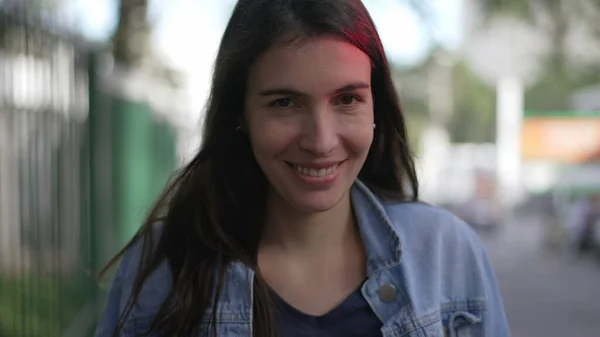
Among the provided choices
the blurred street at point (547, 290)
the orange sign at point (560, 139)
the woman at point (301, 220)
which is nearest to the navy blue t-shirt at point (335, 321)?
the woman at point (301, 220)

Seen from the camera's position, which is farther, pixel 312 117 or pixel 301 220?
pixel 301 220

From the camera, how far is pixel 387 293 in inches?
75.3

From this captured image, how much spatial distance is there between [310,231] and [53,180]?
2.01 meters

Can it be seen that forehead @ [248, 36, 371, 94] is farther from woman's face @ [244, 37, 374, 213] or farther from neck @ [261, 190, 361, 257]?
neck @ [261, 190, 361, 257]

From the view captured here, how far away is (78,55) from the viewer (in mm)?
4281

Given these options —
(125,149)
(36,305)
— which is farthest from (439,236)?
(125,149)

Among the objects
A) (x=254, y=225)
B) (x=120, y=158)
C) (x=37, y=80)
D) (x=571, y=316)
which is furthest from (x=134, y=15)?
(x=254, y=225)

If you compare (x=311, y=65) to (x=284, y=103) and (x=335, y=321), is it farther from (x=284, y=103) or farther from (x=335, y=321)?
(x=335, y=321)

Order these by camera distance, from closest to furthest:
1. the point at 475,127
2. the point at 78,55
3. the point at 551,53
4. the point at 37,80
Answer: the point at 37,80 → the point at 78,55 → the point at 551,53 → the point at 475,127

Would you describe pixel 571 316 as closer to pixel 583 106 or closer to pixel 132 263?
pixel 583 106

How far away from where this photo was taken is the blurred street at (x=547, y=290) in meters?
8.86

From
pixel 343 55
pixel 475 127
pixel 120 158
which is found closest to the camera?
pixel 343 55

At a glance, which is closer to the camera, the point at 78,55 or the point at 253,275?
the point at 253,275

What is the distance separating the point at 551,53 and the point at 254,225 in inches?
311
